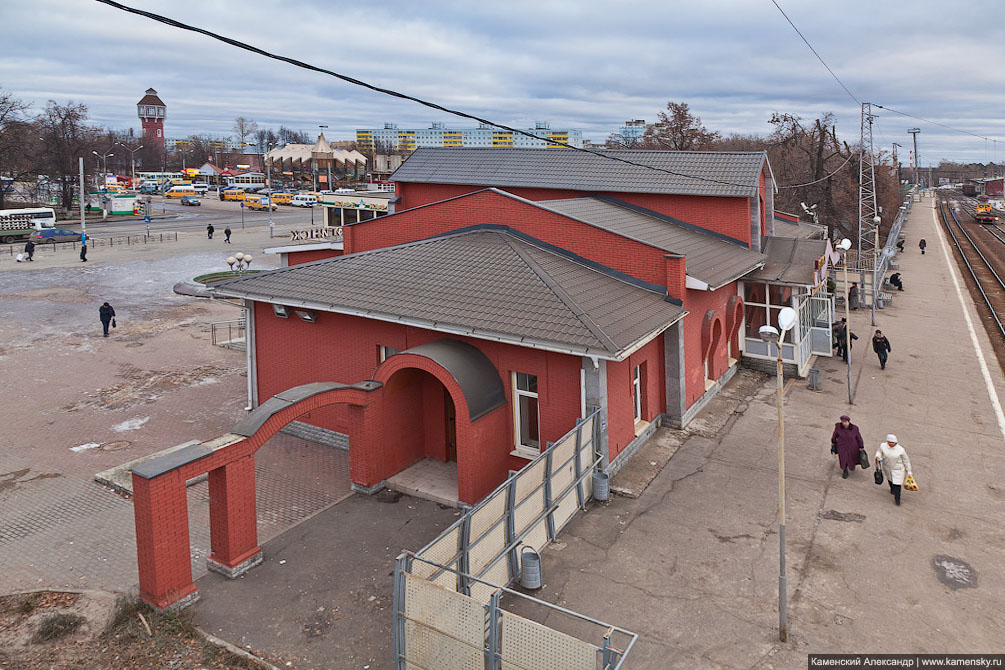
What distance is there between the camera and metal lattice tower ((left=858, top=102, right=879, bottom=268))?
99.5 ft

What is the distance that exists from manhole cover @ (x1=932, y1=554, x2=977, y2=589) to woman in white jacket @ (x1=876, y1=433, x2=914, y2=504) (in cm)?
179

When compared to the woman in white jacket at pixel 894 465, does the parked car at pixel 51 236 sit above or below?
above

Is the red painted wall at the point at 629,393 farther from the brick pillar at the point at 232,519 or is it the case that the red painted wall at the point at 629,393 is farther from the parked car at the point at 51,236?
the parked car at the point at 51,236

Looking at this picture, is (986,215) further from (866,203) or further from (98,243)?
(98,243)

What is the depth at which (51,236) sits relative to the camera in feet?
172

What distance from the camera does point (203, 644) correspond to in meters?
8.44

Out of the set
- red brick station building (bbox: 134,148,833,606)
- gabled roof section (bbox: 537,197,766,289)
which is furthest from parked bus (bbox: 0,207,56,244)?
gabled roof section (bbox: 537,197,766,289)

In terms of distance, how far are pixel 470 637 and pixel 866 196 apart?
3956cm

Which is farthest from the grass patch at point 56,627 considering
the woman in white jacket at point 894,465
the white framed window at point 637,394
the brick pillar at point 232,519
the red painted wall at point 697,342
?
the woman in white jacket at point 894,465

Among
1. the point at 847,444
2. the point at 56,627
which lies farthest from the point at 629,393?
the point at 56,627

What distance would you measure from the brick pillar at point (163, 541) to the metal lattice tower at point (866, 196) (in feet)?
82.8

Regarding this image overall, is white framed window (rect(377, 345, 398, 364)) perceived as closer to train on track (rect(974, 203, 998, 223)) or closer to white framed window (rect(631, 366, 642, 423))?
white framed window (rect(631, 366, 642, 423))

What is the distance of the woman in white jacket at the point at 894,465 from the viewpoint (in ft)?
39.0

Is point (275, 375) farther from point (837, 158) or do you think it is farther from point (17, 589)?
point (837, 158)
